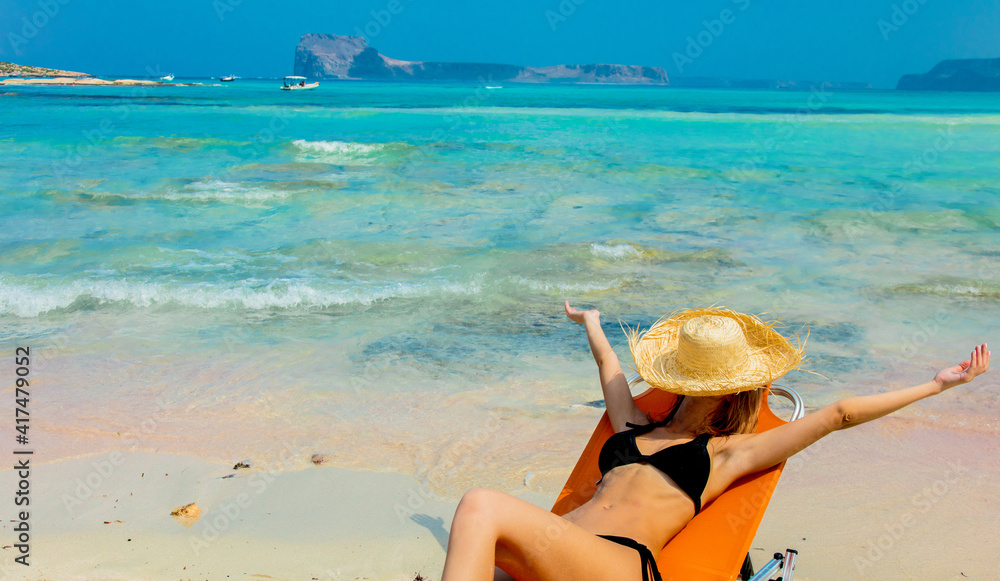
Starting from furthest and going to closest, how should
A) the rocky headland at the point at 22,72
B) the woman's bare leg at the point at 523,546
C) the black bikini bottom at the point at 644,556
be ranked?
1. the rocky headland at the point at 22,72
2. the black bikini bottom at the point at 644,556
3. the woman's bare leg at the point at 523,546

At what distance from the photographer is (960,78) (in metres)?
137

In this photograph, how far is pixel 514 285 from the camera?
25.3ft

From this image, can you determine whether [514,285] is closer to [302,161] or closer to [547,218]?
[547,218]

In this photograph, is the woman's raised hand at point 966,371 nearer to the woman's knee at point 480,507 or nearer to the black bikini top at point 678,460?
the black bikini top at point 678,460

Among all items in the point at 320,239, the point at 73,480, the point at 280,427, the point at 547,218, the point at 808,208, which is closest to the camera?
the point at 73,480

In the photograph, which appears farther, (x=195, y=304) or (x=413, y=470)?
(x=195, y=304)

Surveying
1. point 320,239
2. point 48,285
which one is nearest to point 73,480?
point 48,285

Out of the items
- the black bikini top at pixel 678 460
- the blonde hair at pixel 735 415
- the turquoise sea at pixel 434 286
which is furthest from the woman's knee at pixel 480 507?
the turquoise sea at pixel 434 286

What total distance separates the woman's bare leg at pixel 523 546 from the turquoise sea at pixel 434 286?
4.96 feet

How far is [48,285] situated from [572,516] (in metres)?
7.24

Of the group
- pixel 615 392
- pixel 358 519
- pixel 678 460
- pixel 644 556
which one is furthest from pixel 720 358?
pixel 358 519

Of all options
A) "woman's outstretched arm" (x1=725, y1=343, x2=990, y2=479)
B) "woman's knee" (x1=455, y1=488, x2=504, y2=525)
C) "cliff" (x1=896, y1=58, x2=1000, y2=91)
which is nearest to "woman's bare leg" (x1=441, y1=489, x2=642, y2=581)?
"woman's knee" (x1=455, y1=488, x2=504, y2=525)

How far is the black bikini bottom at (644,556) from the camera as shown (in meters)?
2.25

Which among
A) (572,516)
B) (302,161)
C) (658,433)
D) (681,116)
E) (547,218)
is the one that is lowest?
(572,516)
